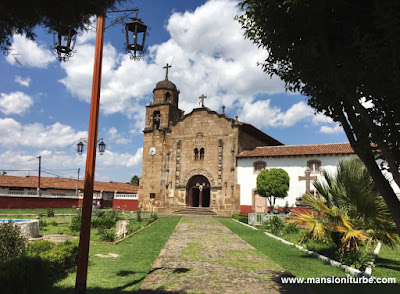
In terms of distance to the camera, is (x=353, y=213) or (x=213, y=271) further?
(x=353, y=213)

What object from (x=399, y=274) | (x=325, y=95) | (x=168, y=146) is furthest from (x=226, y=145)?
(x=325, y=95)

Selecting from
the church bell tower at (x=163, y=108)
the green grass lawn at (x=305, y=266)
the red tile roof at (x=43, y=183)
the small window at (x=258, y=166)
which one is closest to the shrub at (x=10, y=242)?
the green grass lawn at (x=305, y=266)

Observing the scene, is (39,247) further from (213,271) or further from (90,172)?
(213,271)

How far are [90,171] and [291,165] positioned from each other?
25118mm

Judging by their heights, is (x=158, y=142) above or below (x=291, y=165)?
above

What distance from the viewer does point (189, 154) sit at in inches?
1294

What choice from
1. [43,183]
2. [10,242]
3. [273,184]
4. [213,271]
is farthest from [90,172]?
[43,183]

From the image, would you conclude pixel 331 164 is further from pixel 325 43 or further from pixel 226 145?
pixel 325 43

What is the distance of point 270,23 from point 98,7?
2598 mm

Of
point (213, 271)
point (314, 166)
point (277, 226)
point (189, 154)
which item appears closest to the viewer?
point (213, 271)

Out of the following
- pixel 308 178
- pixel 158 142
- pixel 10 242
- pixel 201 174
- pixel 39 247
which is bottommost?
pixel 39 247

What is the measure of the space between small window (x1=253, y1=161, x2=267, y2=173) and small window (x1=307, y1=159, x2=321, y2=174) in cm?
A: 399

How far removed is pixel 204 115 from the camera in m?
32.7

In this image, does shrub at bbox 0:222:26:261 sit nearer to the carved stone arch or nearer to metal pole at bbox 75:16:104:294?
metal pole at bbox 75:16:104:294
